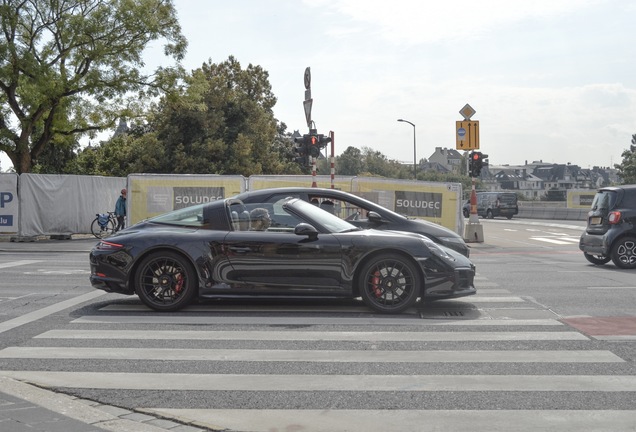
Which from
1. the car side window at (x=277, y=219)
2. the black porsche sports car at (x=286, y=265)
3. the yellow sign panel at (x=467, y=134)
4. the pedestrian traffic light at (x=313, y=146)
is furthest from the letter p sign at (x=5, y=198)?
the car side window at (x=277, y=219)

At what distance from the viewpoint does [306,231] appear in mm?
8906

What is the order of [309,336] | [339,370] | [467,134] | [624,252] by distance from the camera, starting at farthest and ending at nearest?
1. [467,134]
2. [624,252]
3. [309,336]
4. [339,370]

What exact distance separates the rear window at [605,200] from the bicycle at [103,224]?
52.6ft

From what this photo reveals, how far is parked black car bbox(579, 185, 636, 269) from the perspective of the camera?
49.7ft

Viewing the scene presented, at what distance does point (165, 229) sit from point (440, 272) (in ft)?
10.9

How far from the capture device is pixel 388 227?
11.1 metres

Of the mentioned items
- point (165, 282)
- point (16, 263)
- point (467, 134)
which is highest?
point (467, 134)

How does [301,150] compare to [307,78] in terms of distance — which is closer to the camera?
[307,78]

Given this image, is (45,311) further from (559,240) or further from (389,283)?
(559,240)

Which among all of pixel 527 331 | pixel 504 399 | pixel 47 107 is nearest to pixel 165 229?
pixel 527 331

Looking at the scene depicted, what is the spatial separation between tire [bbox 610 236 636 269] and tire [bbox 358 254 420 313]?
25.6 feet

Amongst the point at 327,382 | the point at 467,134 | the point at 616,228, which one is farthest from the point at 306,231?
the point at 467,134

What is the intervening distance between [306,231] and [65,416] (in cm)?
436

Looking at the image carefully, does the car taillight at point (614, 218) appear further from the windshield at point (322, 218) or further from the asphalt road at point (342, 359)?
the windshield at point (322, 218)
